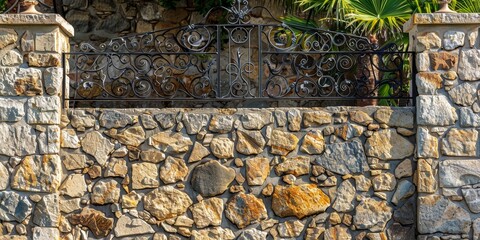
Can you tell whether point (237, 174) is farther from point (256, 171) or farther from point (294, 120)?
point (294, 120)

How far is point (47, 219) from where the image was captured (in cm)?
571

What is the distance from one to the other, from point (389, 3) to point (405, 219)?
8.59ft

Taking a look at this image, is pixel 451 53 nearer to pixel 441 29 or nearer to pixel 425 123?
pixel 441 29

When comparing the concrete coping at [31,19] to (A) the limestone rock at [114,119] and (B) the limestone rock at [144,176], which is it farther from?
(B) the limestone rock at [144,176]

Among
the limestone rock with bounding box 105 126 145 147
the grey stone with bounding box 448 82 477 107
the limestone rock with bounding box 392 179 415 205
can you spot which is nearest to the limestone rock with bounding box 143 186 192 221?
the limestone rock with bounding box 105 126 145 147

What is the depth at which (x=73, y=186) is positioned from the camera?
229 inches

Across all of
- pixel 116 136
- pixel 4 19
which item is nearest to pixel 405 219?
pixel 116 136

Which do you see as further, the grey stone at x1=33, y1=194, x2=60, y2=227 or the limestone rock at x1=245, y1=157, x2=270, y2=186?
the limestone rock at x1=245, y1=157, x2=270, y2=186

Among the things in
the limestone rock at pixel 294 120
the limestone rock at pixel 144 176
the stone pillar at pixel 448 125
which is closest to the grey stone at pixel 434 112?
the stone pillar at pixel 448 125

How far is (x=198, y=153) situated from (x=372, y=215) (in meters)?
1.35

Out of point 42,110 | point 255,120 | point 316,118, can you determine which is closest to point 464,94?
point 316,118

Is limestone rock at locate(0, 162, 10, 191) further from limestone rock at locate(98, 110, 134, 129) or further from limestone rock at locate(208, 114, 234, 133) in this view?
limestone rock at locate(208, 114, 234, 133)

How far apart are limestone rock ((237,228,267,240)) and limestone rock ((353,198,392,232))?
0.68 m

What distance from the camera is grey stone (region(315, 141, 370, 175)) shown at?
5.84 metres
